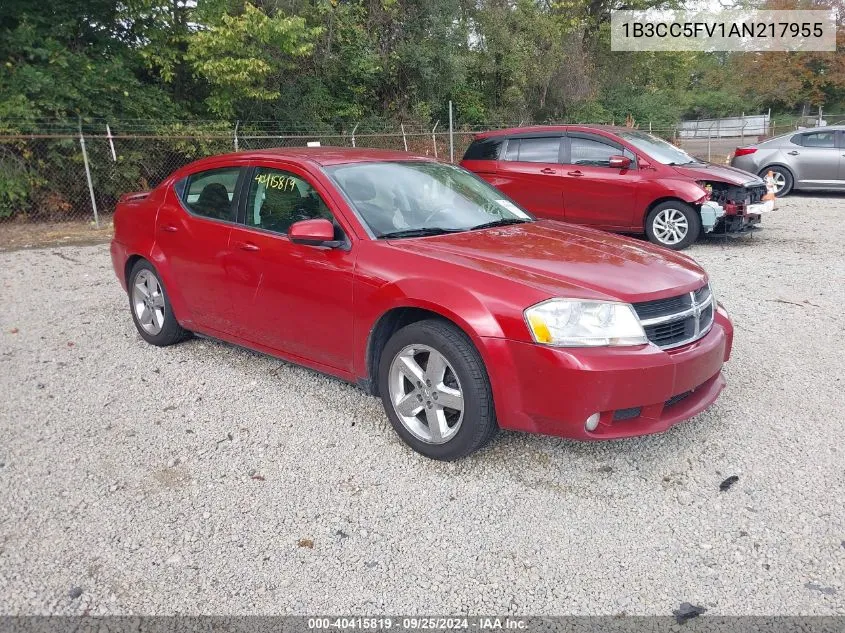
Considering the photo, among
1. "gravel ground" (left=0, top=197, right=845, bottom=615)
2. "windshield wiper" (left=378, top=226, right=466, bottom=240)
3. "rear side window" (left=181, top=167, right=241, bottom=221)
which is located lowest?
"gravel ground" (left=0, top=197, right=845, bottom=615)

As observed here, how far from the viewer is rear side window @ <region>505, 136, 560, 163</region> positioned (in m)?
10.1

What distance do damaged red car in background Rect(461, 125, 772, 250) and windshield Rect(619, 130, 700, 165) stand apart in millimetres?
19

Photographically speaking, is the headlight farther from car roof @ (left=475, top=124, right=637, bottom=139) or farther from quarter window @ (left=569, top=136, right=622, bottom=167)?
car roof @ (left=475, top=124, right=637, bottom=139)

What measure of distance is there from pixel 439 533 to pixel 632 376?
1.11m

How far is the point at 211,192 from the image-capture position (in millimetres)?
4879

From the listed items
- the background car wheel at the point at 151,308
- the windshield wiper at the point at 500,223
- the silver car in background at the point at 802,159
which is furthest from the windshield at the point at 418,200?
the silver car in background at the point at 802,159

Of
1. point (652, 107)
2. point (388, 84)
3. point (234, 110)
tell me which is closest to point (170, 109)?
point (234, 110)

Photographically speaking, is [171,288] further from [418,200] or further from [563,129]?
[563,129]

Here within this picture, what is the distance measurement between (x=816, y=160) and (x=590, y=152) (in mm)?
7745

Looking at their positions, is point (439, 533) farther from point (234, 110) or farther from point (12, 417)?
point (234, 110)

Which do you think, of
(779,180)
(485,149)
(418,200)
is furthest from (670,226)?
(779,180)

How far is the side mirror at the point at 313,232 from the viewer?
3795 millimetres

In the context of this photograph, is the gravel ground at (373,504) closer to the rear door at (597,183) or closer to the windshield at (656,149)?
the rear door at (597,183)

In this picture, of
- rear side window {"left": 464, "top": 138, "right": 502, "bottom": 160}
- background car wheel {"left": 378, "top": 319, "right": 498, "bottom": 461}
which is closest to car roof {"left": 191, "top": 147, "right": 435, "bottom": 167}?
background car wheel {"left": 378, "top": 319, "right": 498, "bottom": 461}
